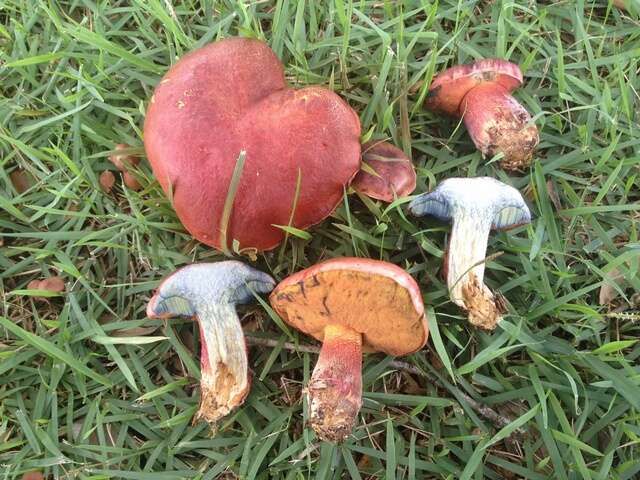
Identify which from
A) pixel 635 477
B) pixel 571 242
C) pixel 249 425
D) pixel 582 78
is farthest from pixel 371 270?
pixel 582 78

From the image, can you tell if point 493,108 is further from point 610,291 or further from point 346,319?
point 346,319

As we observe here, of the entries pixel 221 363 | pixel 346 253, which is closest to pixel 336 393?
pixel 221 363

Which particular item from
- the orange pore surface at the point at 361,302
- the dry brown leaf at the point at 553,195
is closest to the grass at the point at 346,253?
the dry brown leaf at the point at 553,195

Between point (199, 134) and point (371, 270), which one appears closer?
point (371, 270)

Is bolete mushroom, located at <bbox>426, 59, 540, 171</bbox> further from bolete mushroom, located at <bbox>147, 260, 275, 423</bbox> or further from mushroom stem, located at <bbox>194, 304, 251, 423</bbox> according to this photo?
mushroom stem, located at <bbox>194, 304, 251, 423</bbox>

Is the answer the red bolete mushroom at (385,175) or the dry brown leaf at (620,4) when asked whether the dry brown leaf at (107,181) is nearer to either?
the red bolete mushroom at (385,175)

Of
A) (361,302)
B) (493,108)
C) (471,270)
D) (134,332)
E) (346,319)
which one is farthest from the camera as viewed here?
(134,332)

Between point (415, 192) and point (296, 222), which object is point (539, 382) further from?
point (296, 222)
